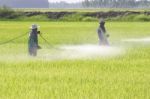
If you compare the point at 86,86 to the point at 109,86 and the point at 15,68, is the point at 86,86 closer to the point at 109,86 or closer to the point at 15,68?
the point at 109,86

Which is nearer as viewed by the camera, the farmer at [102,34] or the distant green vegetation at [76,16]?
the farmer at [102,34]

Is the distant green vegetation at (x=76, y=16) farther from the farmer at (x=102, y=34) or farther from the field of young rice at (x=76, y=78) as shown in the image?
the field of young rice at (x=76, y=78)

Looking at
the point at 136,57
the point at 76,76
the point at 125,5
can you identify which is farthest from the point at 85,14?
the point at 125,5

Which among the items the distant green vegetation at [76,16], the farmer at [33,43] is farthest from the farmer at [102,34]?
the distant green vegetation at [76,16]

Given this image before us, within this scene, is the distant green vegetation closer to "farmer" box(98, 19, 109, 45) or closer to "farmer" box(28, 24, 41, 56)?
"farmer" box(98, 19, 109, 45)

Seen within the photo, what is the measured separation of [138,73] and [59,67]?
2249 millimetres

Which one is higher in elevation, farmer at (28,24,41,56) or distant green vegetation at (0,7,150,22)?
farmer at (28,24,41,56)

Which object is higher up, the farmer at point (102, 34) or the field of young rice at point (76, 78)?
the field of young rice at point (76, 78)

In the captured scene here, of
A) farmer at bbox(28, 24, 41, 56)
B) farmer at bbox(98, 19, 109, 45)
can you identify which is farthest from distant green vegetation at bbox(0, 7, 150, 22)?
farmer at bbox(28, 24, 41, 56)

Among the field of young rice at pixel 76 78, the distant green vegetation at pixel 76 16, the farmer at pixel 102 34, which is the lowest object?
A: the distant green vegetation at pixel 76 16

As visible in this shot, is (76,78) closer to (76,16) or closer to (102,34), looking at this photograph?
(102,34)

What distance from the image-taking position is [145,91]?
27.1ft

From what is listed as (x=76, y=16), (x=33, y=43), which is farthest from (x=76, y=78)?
(x=76, y=16)

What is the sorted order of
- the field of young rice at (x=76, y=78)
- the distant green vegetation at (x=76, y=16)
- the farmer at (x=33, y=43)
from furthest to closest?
1. the distant green vegetation at (x=76, y=16)
2. the farmer at (x=33, y=43)
3. the field of young rice at (x=76, y=78)
